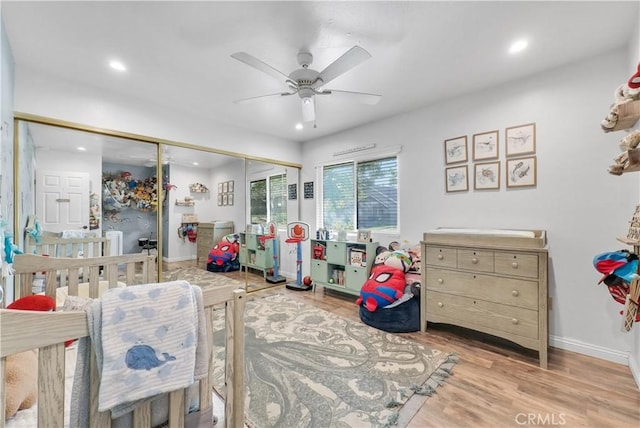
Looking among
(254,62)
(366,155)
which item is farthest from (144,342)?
(366,155)

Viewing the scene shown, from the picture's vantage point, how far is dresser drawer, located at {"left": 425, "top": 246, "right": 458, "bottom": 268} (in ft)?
7.99

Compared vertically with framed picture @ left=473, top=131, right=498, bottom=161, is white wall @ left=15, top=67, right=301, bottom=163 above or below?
above

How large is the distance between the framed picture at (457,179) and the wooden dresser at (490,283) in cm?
71

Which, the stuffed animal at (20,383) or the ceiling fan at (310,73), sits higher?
the ceiling fan at (310,73)

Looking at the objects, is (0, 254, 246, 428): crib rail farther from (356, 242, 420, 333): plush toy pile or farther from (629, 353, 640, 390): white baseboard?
(629, 353, 640, 390): white baseboard

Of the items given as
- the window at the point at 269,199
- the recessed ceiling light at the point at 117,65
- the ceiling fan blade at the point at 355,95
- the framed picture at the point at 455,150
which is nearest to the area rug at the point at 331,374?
the window at the point at 269,199

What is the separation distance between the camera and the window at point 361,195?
356cm

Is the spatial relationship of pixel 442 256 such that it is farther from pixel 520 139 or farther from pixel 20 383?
pixel 20 383

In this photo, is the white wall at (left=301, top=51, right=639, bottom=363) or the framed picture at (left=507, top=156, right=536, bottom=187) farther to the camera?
the framed picture at (left=507, top=156, right=536, bottom=187)

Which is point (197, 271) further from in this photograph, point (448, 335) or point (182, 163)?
point (448, 335)

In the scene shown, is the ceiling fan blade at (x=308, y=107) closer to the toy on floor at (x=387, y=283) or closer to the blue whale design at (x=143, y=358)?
the toy on floor at (x=387, y=283)

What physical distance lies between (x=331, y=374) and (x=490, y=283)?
153 cm

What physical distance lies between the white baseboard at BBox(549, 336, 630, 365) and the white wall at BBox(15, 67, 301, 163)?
13.5ft

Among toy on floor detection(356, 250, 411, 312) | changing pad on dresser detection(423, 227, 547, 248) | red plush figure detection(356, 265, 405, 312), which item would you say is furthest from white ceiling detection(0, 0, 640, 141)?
red plush figure detection(356, 265, 405, 312)
